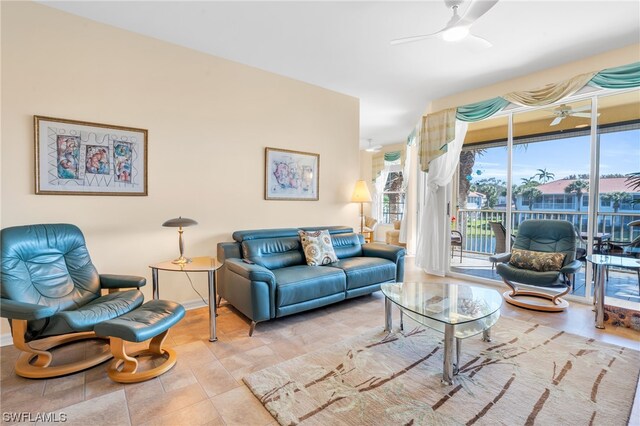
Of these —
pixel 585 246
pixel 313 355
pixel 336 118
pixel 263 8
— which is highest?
pixel 263 8

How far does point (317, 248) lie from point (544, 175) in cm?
332

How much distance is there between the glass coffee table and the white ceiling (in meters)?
2.47

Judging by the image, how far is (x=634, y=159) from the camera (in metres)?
3.46

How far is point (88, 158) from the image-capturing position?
2.75 m

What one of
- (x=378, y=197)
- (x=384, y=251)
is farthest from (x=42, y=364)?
(x=378, y=197)

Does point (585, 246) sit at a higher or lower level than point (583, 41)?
lower

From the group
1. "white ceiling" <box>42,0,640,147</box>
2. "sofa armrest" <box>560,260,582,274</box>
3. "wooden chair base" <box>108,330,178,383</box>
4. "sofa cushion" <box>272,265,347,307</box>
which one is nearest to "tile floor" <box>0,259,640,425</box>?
"wooden chair base" <box>108,330,178,383</box>

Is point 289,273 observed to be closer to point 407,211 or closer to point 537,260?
point 537,260

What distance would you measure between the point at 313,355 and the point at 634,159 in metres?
4.26

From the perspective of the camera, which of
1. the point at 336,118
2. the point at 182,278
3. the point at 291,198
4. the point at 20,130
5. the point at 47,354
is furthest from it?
the point at 336,118

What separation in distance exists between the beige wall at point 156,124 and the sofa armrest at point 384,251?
2.94ft

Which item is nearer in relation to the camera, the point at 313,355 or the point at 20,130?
the point at 313,355

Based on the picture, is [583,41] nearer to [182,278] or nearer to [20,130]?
[182,278]

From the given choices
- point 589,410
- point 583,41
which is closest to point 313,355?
point 589,410
